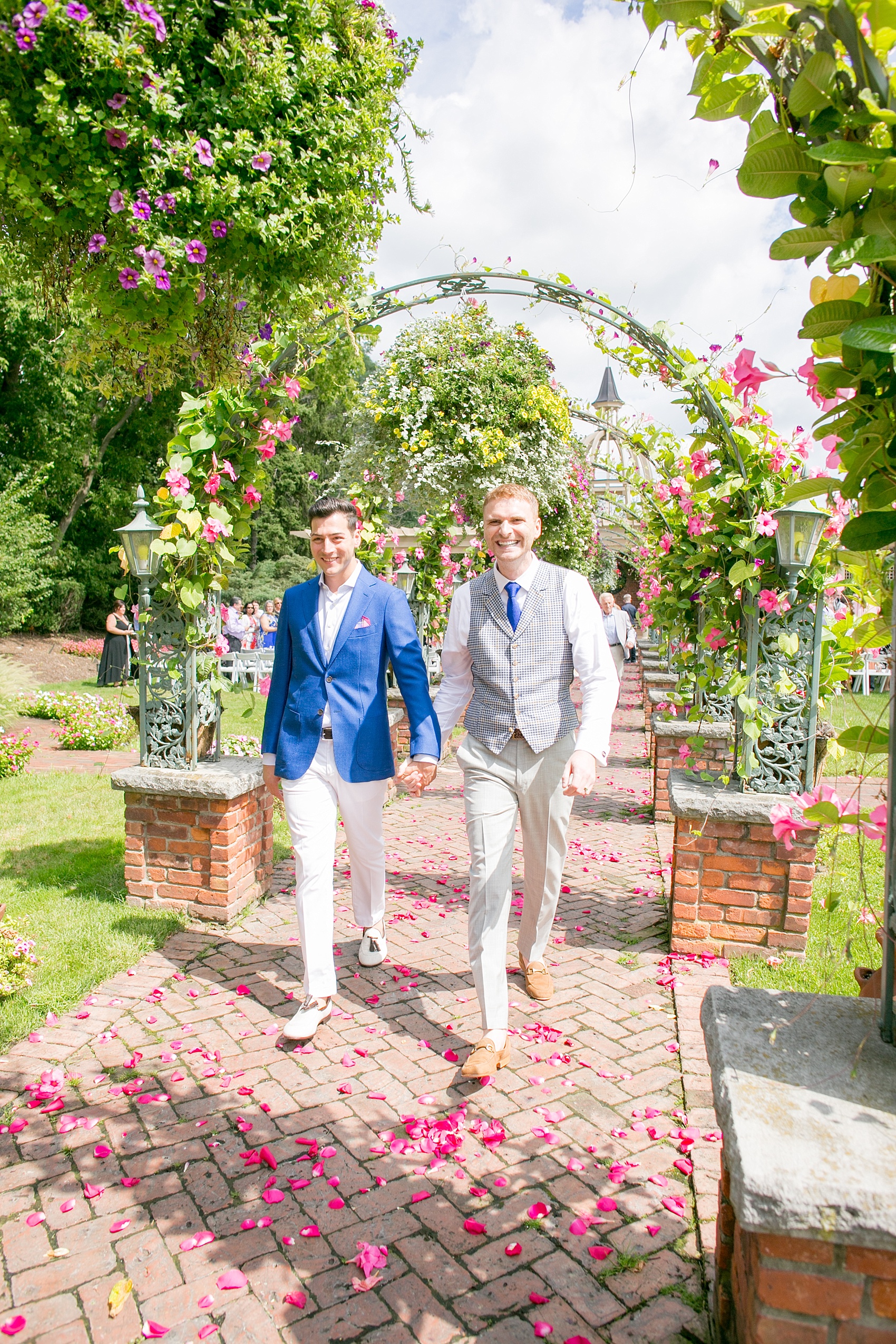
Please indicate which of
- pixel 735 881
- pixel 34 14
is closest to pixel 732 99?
pixel 735 881

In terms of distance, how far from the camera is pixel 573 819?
7.17m

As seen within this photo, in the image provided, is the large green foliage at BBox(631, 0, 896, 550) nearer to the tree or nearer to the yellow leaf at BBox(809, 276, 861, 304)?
the yellow leaf at BBox(809, 276, 861, 304)

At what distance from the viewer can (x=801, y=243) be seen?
1335 mm

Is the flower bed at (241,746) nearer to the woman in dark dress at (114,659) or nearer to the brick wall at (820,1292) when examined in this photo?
the woman in dark dress at (114,659)

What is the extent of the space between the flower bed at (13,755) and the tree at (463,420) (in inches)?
268

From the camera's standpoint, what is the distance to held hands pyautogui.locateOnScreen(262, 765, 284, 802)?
11.4 ft

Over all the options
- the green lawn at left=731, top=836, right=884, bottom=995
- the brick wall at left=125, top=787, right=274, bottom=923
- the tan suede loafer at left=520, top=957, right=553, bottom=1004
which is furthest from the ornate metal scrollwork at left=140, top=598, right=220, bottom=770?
the green lawn at left=731, top=836, right=884, bottom=995

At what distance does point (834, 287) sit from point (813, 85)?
294 millimetres

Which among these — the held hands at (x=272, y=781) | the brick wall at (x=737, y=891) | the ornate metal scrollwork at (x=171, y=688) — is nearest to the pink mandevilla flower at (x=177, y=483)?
the ornate metal scrollwork at (x=171, y=688)

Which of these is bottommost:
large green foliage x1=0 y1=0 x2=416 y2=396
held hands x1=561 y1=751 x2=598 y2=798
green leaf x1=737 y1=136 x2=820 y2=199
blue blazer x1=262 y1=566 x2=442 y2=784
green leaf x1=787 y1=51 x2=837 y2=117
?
held hands x1=561 y1=751 x2=598 y2=798

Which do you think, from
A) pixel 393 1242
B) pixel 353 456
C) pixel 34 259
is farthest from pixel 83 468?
pixel 393 1242

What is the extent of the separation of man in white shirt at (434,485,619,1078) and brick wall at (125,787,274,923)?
5.71ft

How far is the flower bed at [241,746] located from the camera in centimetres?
903

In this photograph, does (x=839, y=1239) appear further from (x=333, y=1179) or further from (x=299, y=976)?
(x=299, y=976)
